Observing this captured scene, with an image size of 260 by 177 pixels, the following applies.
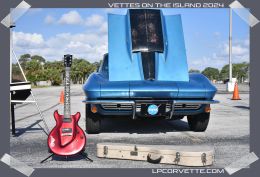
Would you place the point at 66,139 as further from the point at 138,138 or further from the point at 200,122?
the point at 200,122

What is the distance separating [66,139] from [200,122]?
10.4 feet

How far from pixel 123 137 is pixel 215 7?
2.71 meters

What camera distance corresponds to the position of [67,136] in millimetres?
4797

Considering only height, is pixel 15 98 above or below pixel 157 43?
below

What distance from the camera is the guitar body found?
474 centimetres

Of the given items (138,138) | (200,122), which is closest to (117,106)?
(138,138)

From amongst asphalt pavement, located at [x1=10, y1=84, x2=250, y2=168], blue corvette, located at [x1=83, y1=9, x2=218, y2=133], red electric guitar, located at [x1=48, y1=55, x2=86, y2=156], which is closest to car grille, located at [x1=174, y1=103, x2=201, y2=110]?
blue corvette, located at [x1=83, y1=9, x2=218, y2=133]

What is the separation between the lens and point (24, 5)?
17.0 ft

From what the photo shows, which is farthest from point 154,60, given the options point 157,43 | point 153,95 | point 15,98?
point 15,98

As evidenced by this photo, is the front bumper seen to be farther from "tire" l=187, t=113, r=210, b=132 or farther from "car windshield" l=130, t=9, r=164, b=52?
"car windshield" l=130, t=9, r=164, b=52

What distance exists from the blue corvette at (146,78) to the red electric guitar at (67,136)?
1.26m

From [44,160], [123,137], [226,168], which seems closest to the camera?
[226,168]

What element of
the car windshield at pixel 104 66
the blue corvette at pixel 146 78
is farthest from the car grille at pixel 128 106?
the car windshield at pixel 104 66

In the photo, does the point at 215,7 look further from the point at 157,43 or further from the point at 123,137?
the point at 123,137
